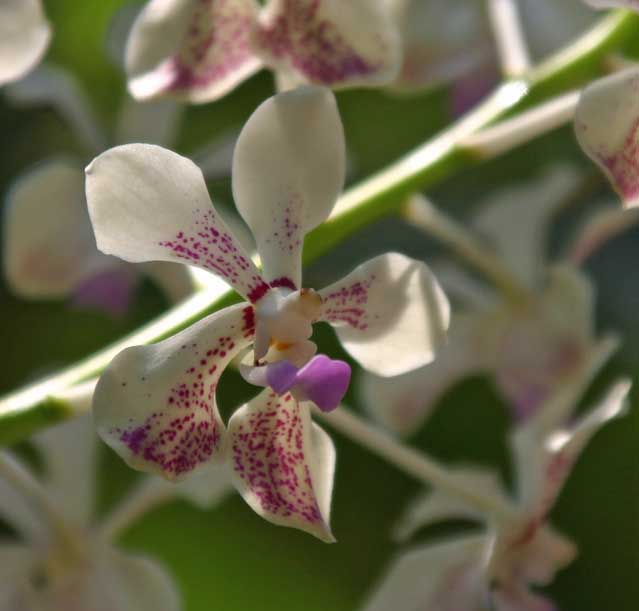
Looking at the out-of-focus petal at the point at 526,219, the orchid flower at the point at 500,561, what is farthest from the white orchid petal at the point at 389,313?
the out-of-focus petal at the point at 526,219

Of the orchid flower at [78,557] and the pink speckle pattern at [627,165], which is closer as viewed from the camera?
the pink speckle pattern at [627,165]

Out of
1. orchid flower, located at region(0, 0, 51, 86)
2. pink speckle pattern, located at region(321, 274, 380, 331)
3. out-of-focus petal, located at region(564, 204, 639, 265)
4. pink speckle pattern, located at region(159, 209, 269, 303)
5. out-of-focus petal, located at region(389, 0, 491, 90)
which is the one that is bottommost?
out-of-focus petal, located at region(564, 204, 639, 265)

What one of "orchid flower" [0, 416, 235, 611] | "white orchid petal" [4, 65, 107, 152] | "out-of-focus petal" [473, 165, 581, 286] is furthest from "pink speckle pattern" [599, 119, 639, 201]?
"white orchid petal" [4, 65, 107, 152]

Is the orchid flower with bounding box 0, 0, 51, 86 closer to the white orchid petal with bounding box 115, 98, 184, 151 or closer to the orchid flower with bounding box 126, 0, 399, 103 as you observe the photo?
the orchid flower with bounding box 126, 0, 399, 103

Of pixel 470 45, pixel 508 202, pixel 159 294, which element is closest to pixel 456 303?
pixel 508 202

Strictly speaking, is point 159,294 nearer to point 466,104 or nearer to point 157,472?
point 466,104

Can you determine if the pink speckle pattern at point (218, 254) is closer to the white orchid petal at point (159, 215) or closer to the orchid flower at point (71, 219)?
the white orchid petal at point (159, 215)
